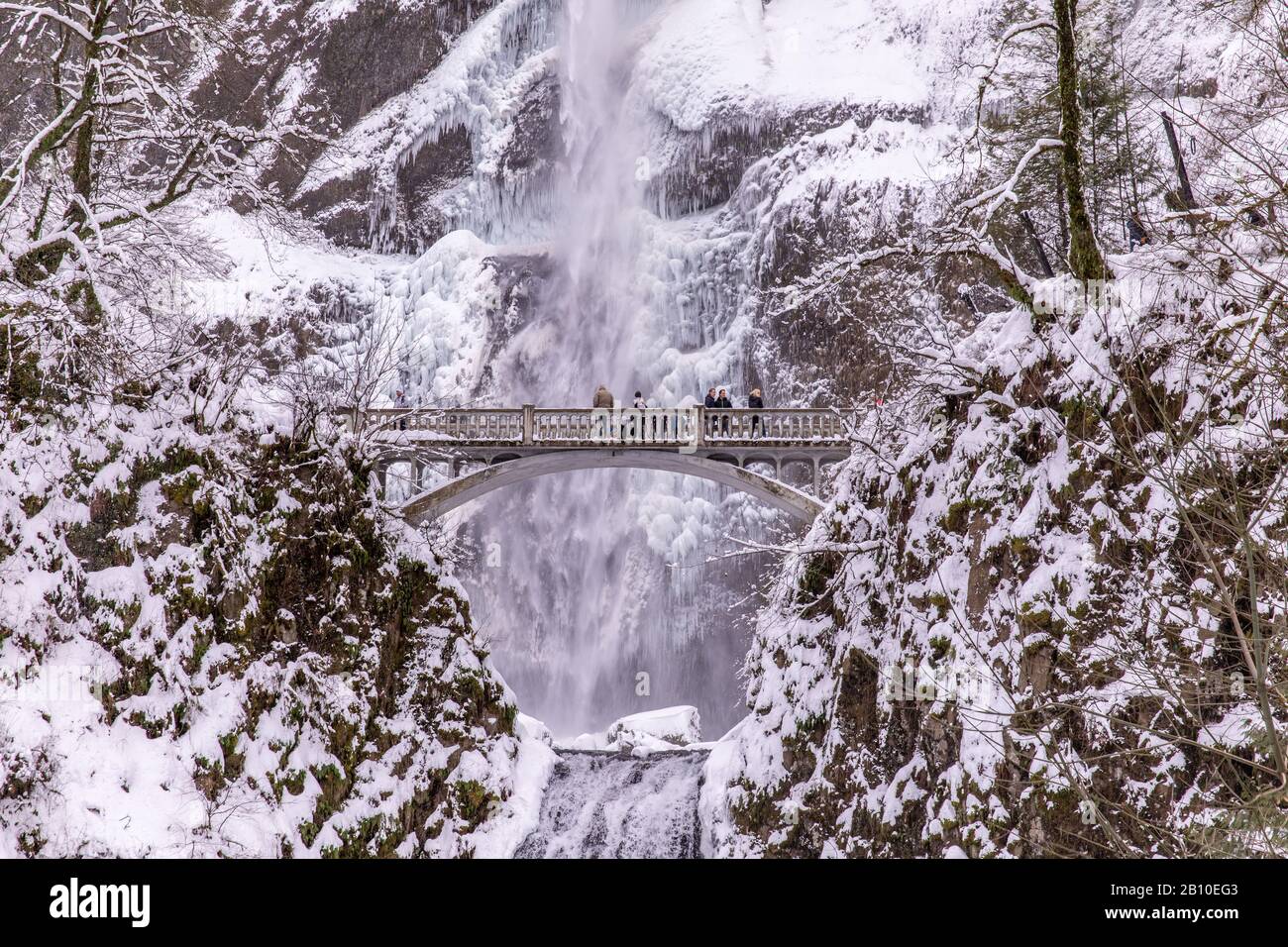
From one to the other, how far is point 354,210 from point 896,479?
27.5 metres

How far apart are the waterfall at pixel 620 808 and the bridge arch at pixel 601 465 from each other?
5.26 m

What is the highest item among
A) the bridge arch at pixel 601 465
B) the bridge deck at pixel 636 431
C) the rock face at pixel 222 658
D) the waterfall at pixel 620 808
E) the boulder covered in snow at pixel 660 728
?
the bridge deck at pixel 636 431

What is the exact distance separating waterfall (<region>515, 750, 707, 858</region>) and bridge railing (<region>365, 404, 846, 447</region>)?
20.2 feet

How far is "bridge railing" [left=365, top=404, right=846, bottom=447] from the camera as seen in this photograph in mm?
20141

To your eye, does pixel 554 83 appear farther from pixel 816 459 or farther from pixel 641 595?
pixel 816 459

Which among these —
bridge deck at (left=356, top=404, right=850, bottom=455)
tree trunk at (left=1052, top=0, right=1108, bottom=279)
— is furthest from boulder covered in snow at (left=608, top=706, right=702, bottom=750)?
tree trunk at (left=1052, top=0, right=1108, bottom=279)

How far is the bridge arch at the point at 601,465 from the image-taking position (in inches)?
798

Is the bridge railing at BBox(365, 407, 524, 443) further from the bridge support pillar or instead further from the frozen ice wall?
the frozen ice wall

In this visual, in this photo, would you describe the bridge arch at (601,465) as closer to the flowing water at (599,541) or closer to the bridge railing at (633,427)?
the bridge railing at (633,427)

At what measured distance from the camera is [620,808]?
16.2 m

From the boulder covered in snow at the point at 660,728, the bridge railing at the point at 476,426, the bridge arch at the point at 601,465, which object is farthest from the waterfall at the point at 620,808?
the bridge railing at the point at 476,426

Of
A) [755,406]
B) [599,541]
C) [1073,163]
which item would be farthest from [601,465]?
[1073,163]
